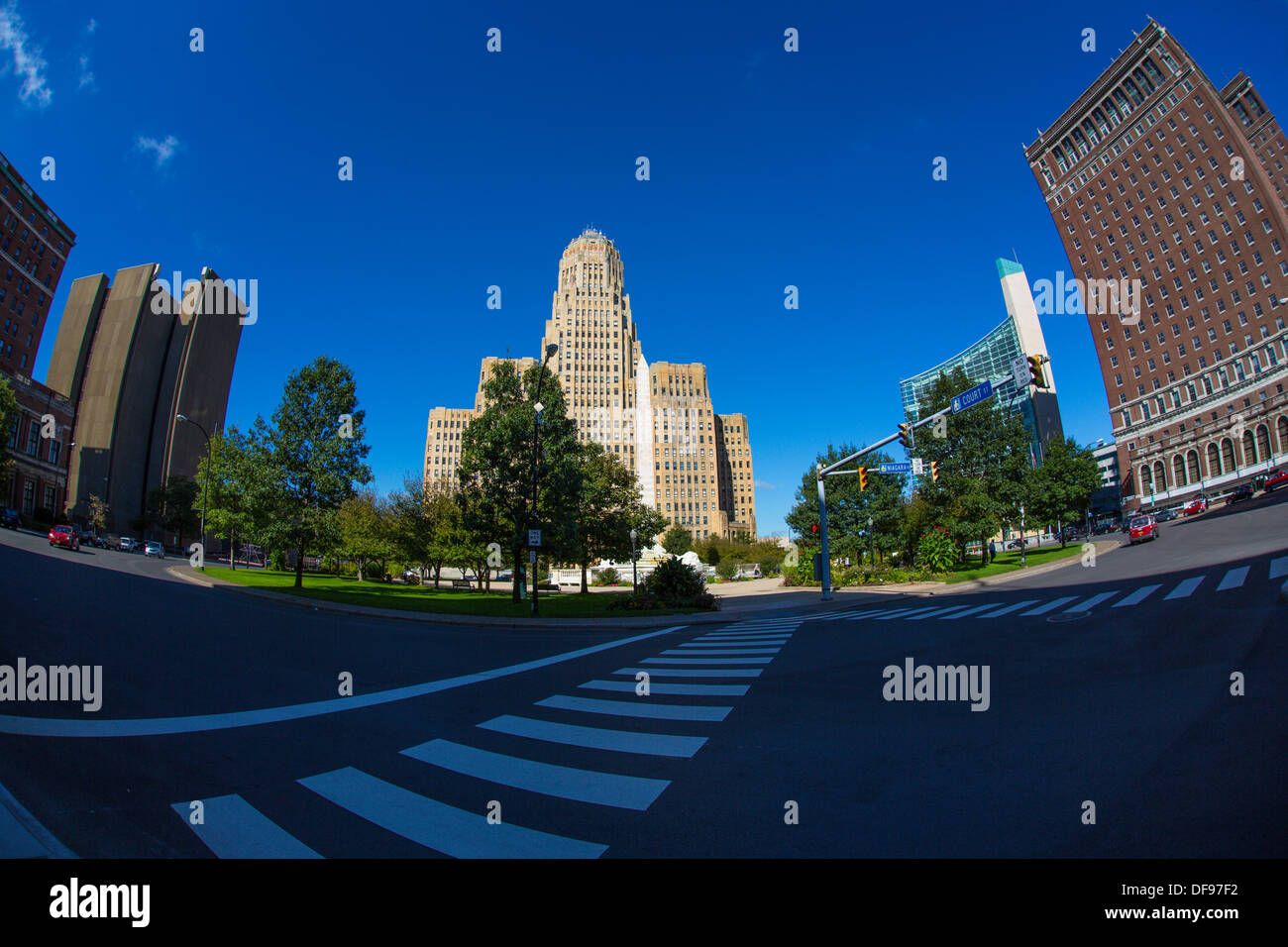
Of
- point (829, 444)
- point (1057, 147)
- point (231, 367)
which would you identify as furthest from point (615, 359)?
point (829, 444)

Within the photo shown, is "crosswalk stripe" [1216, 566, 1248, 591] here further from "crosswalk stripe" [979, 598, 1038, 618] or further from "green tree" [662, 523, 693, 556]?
"green tree" [662, 523, 693, 556]

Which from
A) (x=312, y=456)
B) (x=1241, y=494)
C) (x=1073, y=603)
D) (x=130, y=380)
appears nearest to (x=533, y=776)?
(x=1073, y=603)

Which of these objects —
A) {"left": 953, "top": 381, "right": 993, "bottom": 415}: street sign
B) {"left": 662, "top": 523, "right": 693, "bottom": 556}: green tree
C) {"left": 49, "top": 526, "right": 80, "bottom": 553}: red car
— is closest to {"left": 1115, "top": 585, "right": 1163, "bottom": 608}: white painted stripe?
{"left": 953, "top": 381, "right": 993, "bottom": 415}: street sign

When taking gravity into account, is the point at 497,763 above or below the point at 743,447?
below

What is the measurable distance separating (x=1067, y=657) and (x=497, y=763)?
27.1 ft

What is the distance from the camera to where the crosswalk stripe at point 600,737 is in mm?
5137

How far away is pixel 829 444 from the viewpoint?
4003cm

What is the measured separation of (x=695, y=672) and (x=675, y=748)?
13.4 feet

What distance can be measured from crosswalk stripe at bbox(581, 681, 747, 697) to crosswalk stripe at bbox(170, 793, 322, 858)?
4749 mm

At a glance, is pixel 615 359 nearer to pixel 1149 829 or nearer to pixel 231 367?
pixel 231 367

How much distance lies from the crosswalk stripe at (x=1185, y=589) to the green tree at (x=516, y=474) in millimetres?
20228

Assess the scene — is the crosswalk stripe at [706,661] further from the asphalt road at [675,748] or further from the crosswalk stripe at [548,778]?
the crosswalk stripe at [548,778]

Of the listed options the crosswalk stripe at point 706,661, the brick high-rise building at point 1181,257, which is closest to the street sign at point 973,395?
the crosswalk stripe at point 706,661

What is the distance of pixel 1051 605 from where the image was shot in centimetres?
1459
